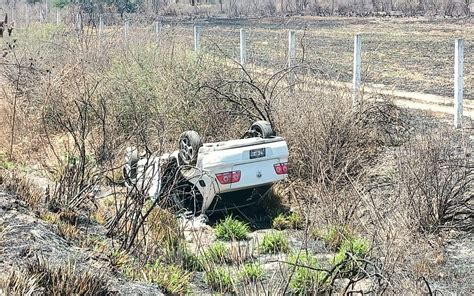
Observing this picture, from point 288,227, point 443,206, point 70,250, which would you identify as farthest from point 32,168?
point 443,206

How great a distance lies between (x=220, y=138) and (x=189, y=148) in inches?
87.2

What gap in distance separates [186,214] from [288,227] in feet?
5.05

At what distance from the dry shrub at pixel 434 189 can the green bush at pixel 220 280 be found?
7.59ft

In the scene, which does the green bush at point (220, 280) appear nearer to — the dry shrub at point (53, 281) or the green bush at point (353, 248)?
the green bush at point (353, 248)

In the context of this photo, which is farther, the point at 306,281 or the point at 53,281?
the point at 306,281

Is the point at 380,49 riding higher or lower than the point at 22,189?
lower

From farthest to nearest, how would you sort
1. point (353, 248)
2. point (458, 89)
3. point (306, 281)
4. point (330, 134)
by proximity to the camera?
point (458, 89) < point (330, 134) < point (353, 248) < point (306, 281)

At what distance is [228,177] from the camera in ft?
30.4

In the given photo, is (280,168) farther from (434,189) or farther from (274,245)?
(434,189)

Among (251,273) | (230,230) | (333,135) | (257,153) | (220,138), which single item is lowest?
(230,230)

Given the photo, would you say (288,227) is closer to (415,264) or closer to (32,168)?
(415,264)

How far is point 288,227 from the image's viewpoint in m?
9.67

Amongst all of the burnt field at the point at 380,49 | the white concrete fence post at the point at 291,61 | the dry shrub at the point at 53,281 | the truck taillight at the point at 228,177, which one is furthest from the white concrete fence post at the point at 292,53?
the dry shrub at the point at 53,281

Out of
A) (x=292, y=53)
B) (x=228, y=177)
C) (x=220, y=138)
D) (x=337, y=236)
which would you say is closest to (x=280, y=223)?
(x=228, y=177)
